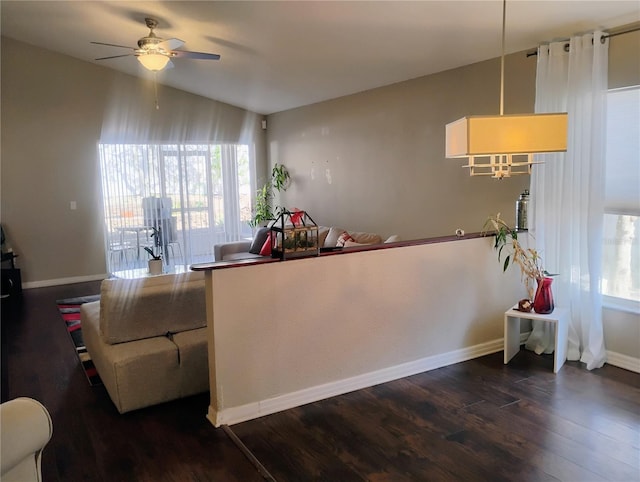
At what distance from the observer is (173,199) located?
7824 mm

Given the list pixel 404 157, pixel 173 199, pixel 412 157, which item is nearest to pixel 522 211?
pixel 412 157

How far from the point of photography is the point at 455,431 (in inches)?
110

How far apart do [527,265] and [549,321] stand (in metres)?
0.50

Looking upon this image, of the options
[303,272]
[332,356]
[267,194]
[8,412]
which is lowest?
[332,356]

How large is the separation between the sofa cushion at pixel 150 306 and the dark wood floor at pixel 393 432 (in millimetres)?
511

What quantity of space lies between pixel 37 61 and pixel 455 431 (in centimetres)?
698

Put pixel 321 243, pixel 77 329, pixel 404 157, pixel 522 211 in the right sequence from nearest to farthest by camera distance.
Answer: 1. pixel 522 211
2. pixel 77 329
3. pixel 404 157
4. pixel 321 243

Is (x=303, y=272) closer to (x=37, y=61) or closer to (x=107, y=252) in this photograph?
(x=107, y=252)

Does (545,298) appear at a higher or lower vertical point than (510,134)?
lower

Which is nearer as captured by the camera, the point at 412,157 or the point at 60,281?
the point at 412,157

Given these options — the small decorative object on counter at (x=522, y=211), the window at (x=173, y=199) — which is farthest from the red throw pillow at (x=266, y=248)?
the small decorative object on counter at (x=522, y=211)

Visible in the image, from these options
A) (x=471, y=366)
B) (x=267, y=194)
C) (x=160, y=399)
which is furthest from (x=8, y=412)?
(x=267, y=194)

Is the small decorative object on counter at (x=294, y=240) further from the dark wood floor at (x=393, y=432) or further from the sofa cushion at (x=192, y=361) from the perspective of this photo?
the dark wood floor at (x=393, y=432)

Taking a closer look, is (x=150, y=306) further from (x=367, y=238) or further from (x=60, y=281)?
(x=60, y=281)
